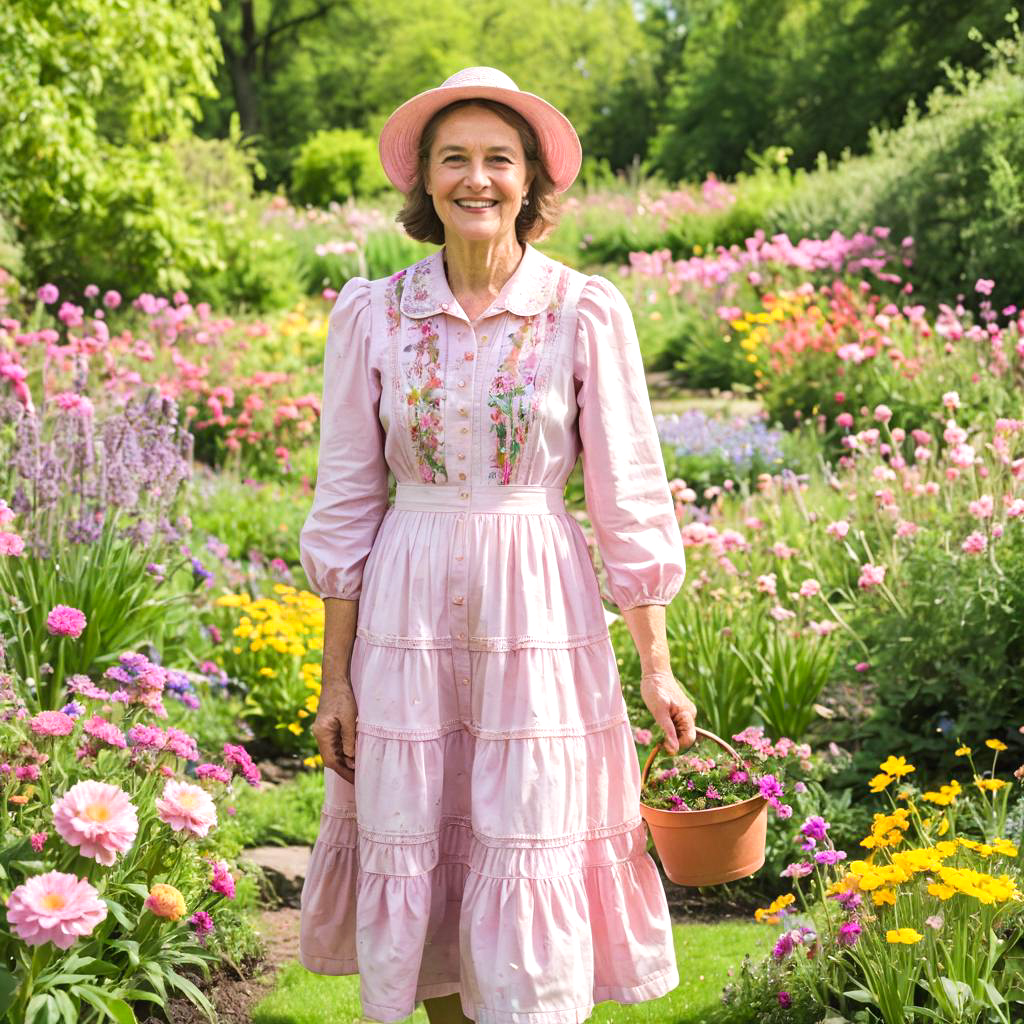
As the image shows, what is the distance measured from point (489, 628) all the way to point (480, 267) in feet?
2.34

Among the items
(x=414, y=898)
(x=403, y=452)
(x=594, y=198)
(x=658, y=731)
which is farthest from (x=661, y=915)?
(x=594, y=198)

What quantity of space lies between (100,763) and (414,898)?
108cm

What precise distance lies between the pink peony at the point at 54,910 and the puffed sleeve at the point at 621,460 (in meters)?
1.10

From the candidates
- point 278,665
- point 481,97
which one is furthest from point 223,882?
point 278,665

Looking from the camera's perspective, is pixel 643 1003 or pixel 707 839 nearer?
pixel 707 839

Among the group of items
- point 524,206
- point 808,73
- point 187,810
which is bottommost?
point 187,810

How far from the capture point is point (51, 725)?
273 centimetres

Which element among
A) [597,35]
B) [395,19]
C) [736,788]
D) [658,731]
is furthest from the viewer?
[597,35]

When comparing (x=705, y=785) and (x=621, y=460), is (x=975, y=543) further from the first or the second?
(x=621, y=460)

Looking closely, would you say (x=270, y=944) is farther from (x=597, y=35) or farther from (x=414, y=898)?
(x=597, y=35)

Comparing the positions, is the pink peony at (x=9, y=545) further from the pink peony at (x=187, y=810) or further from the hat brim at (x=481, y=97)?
the hat brim at (x=481, y=97)

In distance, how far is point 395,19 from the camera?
111 ft

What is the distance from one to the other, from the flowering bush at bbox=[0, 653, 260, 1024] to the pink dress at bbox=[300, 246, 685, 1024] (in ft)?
1.10

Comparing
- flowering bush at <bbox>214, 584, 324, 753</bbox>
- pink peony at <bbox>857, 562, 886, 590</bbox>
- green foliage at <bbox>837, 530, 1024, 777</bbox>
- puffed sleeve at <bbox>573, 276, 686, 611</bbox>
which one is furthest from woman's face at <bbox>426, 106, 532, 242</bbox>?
flowering bush at <bbox>214, 584, 324, 753</bbox>
